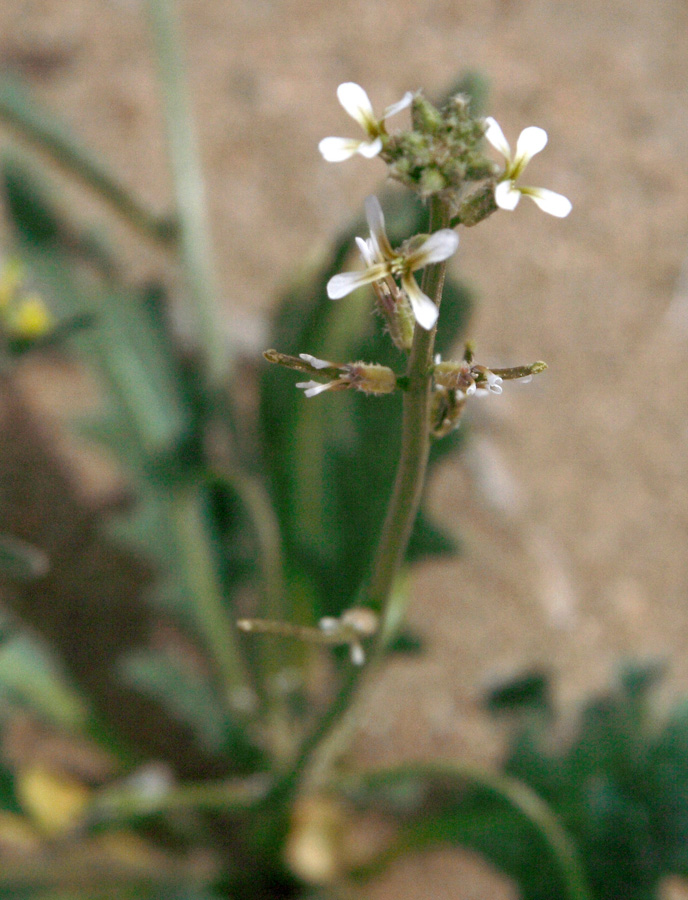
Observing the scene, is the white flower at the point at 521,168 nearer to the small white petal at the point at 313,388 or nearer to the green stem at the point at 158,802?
the small white petal at the point at 313,388

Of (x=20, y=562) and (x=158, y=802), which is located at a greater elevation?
(x=20, y=562)

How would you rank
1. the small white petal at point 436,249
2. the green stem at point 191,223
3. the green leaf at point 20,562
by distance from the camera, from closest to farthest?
the small white petal at point 436,249 → the green leaf at point 20,562 → the green stem at point 191,223

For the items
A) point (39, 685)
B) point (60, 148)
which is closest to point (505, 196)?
point (60, 148)

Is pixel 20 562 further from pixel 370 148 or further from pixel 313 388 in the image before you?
pixel 370 148

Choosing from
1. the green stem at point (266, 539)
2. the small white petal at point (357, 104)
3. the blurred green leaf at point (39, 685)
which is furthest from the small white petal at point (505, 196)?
the blurred green leaf at point (39, 685)

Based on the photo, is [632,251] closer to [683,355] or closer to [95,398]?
[683,355]
